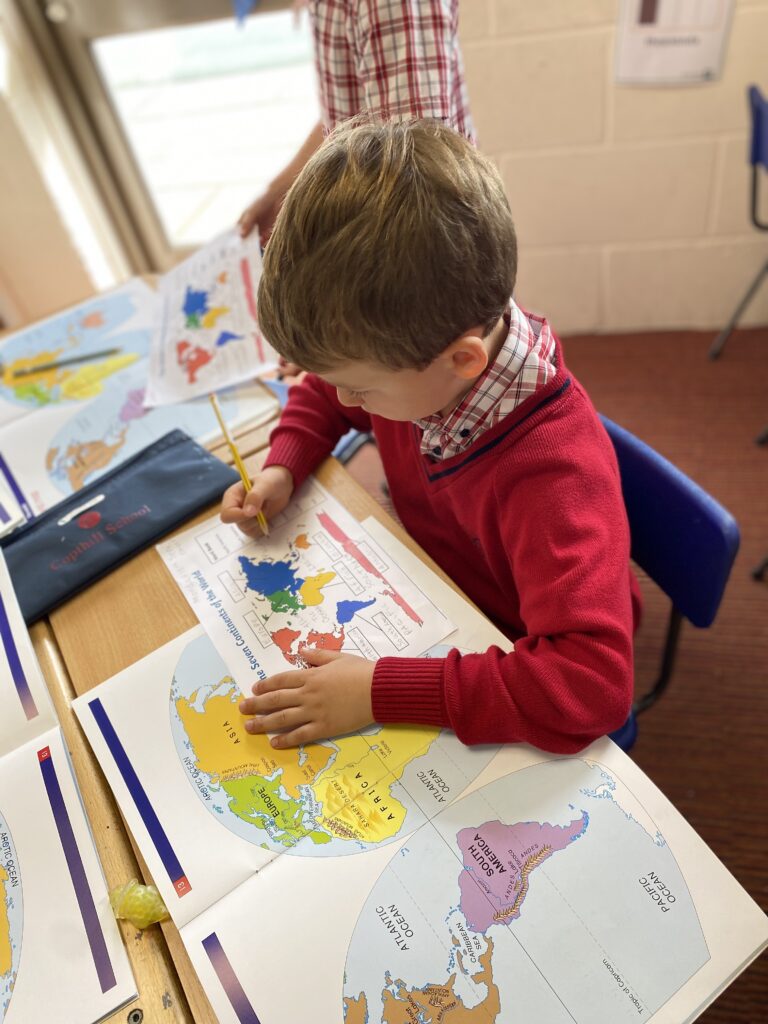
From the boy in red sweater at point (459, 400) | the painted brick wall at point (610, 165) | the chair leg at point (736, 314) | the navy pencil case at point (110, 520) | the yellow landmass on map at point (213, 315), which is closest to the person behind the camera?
the boy in red sweater at point (459, 400)

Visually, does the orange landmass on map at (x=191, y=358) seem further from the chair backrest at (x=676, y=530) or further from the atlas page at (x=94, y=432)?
the chair backrest at (x=676, y=530)

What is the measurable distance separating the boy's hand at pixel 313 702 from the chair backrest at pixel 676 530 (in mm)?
375

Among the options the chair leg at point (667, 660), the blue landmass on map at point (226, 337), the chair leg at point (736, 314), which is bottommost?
the chair leg at point (736, 314)

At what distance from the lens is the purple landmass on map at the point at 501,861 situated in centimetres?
49

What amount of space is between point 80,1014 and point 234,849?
14cm

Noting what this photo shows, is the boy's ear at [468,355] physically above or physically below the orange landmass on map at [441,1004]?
above

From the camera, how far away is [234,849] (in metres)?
0.55

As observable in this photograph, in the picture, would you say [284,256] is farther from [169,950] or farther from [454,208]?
[169,950]

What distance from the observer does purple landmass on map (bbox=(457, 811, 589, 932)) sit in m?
0.49

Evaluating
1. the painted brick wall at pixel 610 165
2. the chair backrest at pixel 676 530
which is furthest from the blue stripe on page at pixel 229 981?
the painted brick wall at pixel 610 165

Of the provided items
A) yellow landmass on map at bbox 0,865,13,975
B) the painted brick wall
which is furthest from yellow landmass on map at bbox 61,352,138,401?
the painted brick wall

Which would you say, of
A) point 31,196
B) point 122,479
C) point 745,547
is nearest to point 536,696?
point 122,479

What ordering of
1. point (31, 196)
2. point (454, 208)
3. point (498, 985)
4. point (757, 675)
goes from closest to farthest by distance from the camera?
point (498, 985) < point (454, 208) < point (757, 675) < point (31, 196)

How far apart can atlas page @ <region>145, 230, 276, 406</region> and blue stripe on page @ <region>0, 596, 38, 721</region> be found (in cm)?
42
